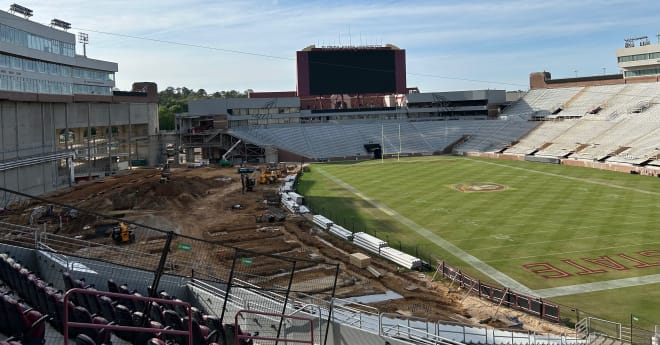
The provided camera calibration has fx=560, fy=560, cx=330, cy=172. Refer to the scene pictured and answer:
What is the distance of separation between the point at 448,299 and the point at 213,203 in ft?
95.0

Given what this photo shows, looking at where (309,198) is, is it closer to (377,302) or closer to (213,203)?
(213,203)

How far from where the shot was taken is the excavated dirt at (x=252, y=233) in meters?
23.2

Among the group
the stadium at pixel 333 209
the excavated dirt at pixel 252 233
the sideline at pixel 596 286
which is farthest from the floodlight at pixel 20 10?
the sideline at pixel 596 286

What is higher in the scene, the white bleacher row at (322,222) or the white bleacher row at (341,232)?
the white bleacher row at (322,222)

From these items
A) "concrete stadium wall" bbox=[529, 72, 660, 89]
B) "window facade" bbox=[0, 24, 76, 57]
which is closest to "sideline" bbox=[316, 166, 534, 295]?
"window facade" bbox=[0, 24, 76, 57]

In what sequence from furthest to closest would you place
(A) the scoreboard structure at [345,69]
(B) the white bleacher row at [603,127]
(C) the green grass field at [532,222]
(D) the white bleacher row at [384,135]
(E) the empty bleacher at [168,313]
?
(A) the scoreboard structure at [345,69], (D) the white bleacher row at [384,135], (B) the white bleacher row at [603,127], (C) the green grass field at [532,222], (E) the empty bleacher at [168,313]

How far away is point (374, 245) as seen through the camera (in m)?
31.8

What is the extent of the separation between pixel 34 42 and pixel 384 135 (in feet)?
190

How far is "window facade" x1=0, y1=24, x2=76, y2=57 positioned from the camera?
156ft

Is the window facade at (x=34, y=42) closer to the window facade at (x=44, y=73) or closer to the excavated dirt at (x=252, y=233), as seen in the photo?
the window facade at (x=44, y=73)

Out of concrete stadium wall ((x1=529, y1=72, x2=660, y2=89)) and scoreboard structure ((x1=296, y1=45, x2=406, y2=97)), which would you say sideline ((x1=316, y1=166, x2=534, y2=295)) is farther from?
concrete stadium wall ((x1=529, y1=72, x2=660, y2=89))

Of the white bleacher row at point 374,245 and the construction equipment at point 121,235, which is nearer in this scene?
the white bleacher row at point 374,245

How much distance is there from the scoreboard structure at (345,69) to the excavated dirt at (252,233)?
35.2 meters

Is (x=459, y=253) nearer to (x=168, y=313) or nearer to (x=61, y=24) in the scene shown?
(x=168, y=313)
